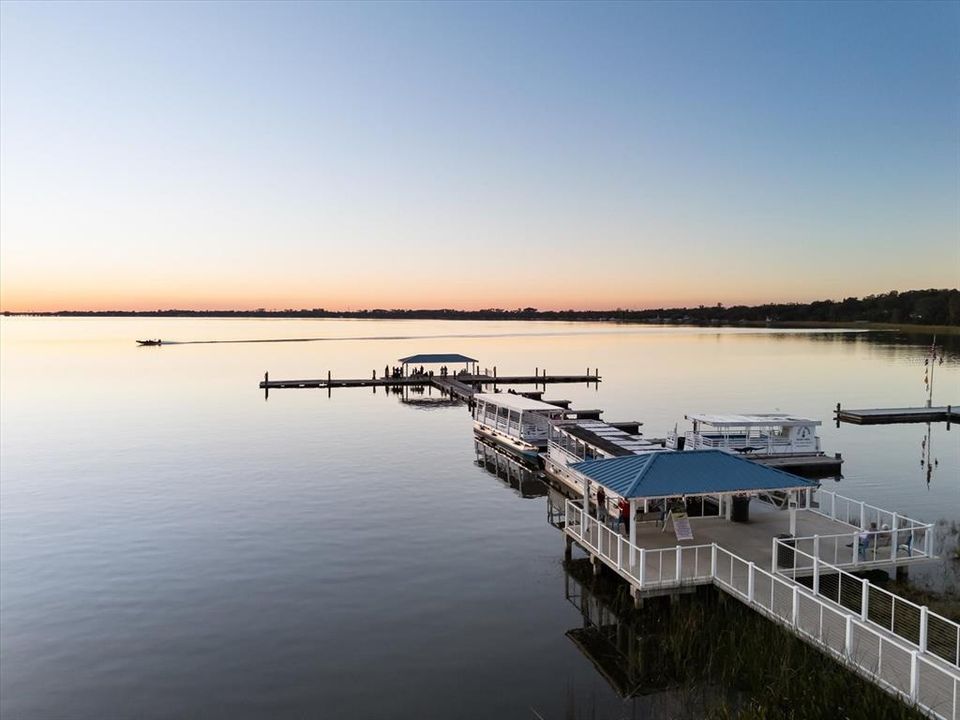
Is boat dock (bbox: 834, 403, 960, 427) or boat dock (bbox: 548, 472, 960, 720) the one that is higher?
boat dock (bbox: 548, 472, 960, 720)

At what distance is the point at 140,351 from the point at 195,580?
121 meters

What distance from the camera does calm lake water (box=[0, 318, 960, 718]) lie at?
1535 cm

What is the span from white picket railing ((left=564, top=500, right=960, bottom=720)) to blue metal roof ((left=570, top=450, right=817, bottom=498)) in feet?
4.84

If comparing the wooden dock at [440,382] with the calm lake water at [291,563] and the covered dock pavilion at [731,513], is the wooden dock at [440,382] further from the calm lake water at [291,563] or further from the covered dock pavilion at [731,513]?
the covered dock pavilion at [731,513]

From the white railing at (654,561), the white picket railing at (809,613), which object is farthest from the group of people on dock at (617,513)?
the white railing at (654,561)

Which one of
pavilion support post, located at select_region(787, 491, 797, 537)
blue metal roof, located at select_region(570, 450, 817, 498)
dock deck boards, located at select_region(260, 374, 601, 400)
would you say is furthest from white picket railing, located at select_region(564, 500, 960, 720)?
dock deck boards, located at select_region(260, 374, 601, 400)

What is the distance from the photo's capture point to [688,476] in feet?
63.2

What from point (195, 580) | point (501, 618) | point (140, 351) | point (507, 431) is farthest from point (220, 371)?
point (501, 618)

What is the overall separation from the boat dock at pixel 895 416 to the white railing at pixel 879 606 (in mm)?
39606

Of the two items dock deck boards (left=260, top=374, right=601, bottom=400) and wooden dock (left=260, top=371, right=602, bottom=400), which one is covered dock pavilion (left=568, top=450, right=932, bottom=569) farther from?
dock deck boards (left=260, top=374, right=601, bottom=400)

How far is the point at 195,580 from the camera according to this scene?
21438mm

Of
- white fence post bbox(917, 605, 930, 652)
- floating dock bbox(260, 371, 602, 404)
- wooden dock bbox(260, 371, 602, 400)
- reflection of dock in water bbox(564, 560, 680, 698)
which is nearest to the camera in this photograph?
white fence post bbox(917, 605, 930, 652)

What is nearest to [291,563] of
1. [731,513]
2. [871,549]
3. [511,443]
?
[731,513]

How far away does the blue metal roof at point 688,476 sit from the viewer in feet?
61.4
